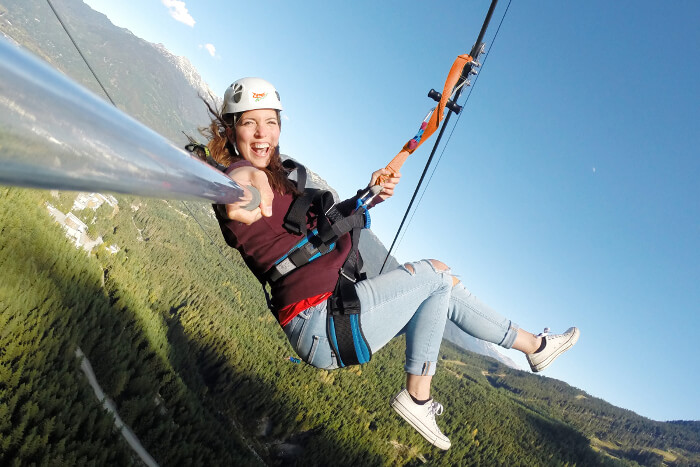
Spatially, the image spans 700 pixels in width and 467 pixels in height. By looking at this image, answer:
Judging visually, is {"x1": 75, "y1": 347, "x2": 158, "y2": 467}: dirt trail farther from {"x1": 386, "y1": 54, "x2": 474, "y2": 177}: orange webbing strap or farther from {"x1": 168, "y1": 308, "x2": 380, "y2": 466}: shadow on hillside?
{"x1": 386, "y1": 54, "x2": 474, "y2": 177}: orange webbing strap

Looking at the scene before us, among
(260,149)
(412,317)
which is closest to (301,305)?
(412,317)

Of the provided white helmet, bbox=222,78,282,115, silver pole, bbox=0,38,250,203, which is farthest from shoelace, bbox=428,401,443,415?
silver pole, bbox=0,38,250,203

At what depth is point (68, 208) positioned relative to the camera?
44.0 meters

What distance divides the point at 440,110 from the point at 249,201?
2934 millimetres

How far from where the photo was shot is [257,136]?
294 centimetres

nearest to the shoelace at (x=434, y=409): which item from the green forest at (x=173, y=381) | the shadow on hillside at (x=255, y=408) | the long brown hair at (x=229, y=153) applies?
the long brown hair at (x=229, y=153)

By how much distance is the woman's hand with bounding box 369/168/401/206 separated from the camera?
3.32 m

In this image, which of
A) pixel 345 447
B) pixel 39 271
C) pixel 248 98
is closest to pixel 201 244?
pixel 345 447

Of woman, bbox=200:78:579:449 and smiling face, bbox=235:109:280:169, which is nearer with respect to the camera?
woman, bbox=200:78:579:449

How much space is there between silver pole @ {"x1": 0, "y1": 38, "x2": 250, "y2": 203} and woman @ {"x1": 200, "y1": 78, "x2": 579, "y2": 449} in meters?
1.53

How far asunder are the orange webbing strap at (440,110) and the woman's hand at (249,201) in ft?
5.59

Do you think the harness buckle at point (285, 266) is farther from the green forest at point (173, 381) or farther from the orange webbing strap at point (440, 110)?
the green forest at point (173, 381)

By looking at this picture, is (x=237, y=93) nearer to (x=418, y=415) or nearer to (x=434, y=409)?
(x=418, y=415)

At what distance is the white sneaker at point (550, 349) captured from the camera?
367 centimetres
